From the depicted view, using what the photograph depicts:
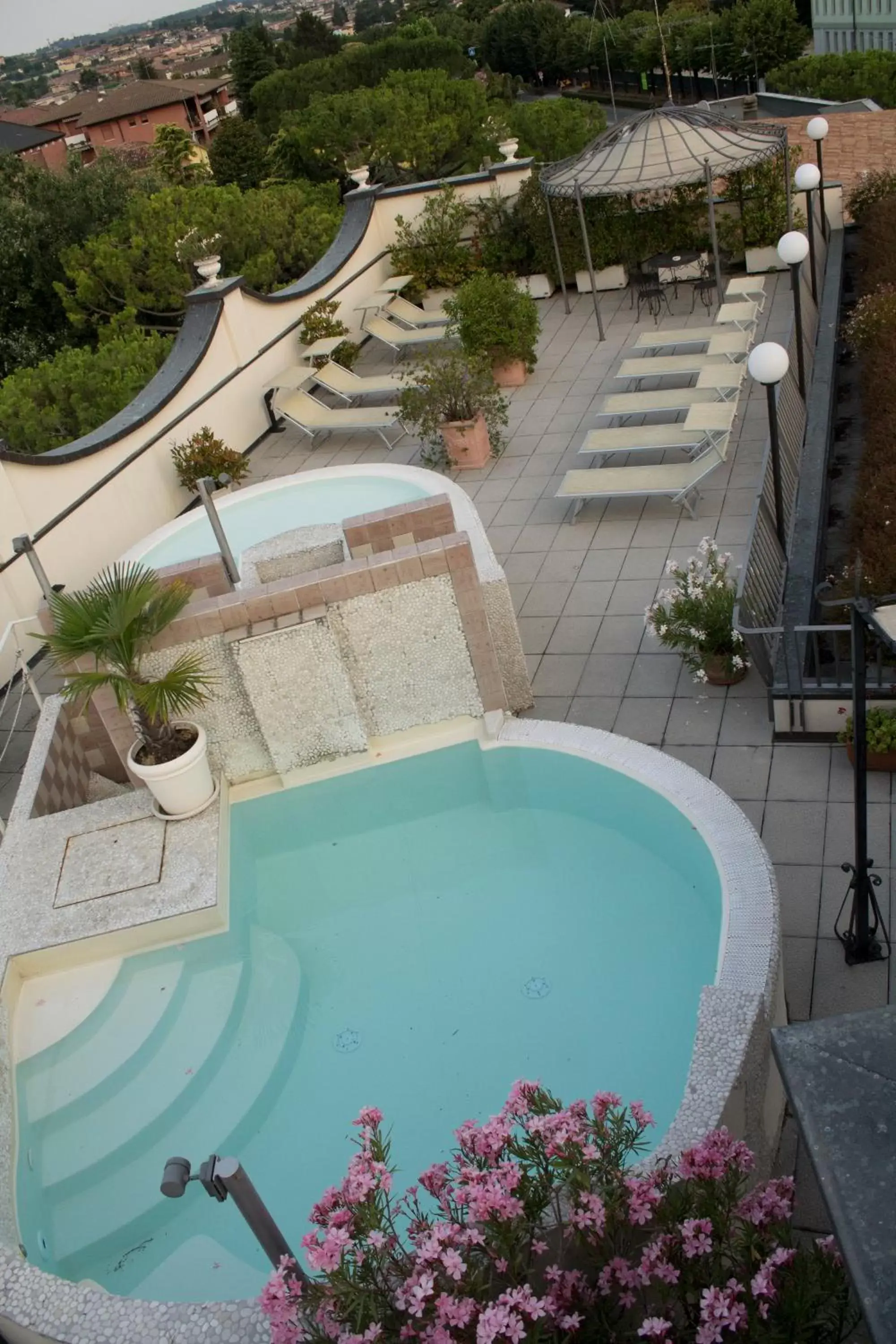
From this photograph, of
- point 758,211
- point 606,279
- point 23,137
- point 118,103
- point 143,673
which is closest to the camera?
point 143,673

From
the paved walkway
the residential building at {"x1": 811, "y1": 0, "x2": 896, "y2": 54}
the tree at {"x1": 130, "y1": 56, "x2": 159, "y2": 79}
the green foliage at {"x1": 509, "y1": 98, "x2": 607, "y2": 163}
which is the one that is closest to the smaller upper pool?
the paved walkway

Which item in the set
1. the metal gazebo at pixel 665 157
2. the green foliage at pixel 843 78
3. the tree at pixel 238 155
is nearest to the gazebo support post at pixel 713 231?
the metal gazebo at pixel 665 157

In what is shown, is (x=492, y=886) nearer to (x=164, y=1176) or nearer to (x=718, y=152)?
(x=164, y=1176)

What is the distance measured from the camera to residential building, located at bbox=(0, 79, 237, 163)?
78.3 m

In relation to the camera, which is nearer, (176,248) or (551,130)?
(176,248)

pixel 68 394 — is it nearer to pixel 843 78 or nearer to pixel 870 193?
pixel 870 193

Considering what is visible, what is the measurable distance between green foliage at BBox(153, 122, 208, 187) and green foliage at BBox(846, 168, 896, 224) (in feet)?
49.6

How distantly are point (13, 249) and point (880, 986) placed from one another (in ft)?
66.7

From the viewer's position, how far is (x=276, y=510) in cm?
992

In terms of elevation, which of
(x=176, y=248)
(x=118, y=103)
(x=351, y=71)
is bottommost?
(x=176, y=248)

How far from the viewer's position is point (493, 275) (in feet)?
42.8

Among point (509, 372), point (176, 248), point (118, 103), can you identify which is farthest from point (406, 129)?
point (118, 103)

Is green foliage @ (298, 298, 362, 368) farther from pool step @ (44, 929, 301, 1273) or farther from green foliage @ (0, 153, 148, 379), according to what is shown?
pool step @ (44, 929, 301, 1273)

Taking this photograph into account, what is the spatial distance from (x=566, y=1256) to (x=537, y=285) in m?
14.6
